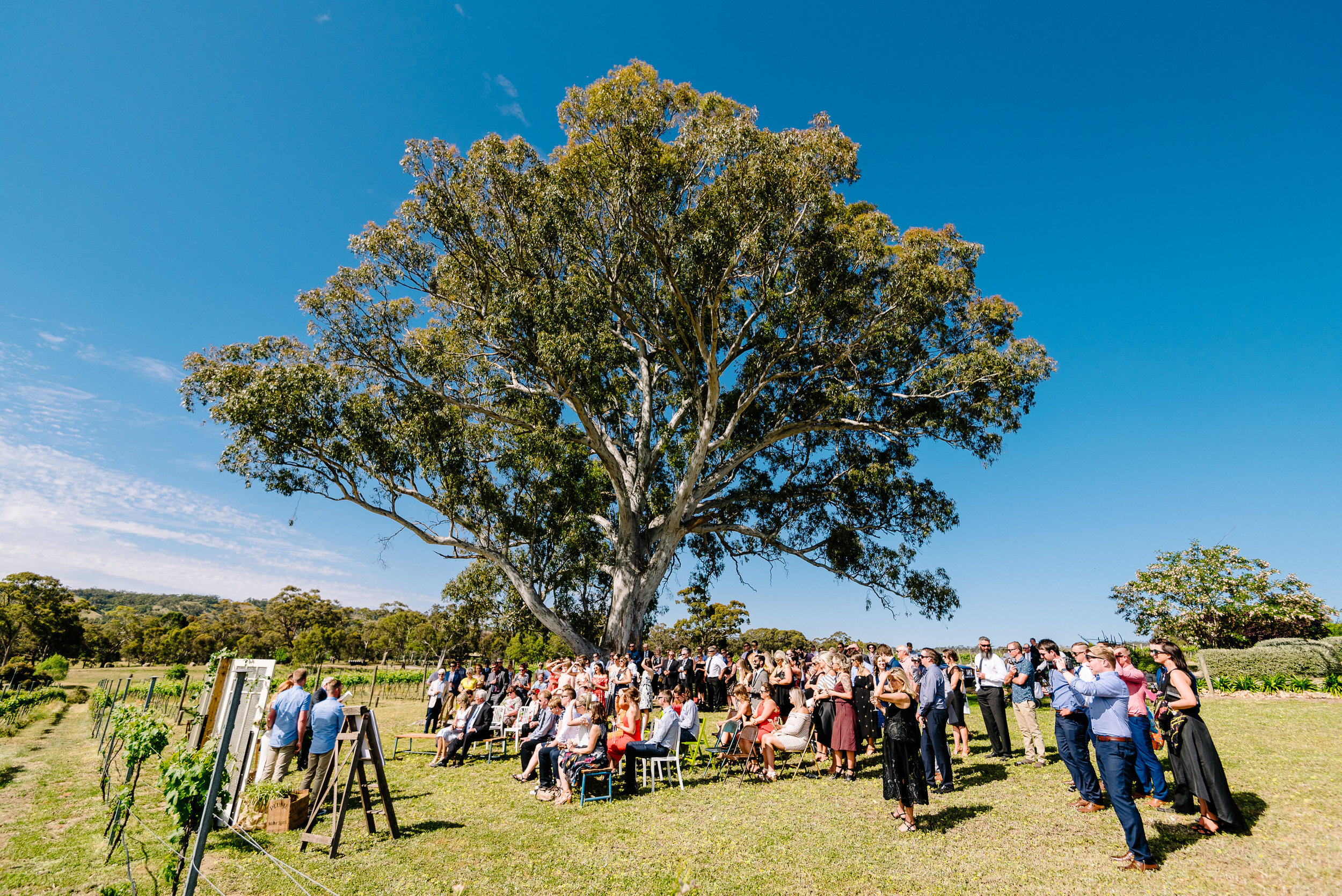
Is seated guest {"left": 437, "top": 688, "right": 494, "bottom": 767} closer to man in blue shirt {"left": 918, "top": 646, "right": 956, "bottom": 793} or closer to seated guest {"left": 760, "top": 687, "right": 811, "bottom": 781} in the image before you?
seated guest {"left": 760, "top": 687, "right": 811, "bottom": 781}

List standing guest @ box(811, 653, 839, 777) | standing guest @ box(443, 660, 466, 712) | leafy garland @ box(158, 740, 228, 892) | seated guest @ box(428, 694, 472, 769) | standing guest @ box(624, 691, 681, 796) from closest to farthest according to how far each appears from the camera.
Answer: leafy garland @ box(158, 740, 228, 892) → standing guest @ box(624, 691, 681, 796) → standing guest @ box(811, 653, 839, 777) → seated guest @ box(428, 694, 472, 769) → standing guest @ box(443, 660, 466, 712)

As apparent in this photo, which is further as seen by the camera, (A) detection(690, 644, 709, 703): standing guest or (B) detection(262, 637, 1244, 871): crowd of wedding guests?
(A) detection(690, 644, 709, 703): standing guest

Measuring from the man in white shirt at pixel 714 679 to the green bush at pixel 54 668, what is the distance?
39.3 metres

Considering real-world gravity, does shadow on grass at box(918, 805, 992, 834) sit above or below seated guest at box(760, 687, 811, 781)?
Answer: below

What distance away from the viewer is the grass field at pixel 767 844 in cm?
462

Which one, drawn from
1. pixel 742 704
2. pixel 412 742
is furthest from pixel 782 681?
pixel 412 742

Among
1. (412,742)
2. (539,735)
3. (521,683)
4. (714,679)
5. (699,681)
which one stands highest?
(714,679)

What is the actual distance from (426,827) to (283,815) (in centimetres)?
142

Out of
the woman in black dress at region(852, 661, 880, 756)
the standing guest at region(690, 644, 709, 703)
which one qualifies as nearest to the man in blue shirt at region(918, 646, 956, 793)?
the woman in black dress at region(852, 661, 880, 756)

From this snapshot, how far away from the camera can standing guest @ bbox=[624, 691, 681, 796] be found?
7574 mm

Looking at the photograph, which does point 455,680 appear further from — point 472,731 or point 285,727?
point 285,727

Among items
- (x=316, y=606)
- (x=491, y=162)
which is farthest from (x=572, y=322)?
(x=316, y=606)

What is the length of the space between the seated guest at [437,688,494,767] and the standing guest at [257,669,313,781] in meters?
2.71

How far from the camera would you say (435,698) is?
11906 millimetres
